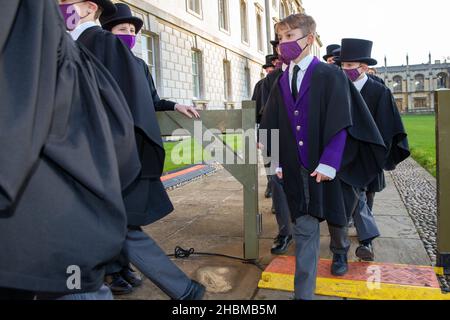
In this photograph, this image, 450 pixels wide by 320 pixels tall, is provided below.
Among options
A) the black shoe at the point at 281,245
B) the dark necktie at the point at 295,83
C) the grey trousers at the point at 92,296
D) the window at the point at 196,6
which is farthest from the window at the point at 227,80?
the grey trousers at the point at 92,296

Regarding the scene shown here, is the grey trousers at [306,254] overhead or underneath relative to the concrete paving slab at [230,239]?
overhead

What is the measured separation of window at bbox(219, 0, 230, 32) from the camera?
22609mm

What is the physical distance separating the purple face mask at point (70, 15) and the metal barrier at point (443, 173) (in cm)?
258

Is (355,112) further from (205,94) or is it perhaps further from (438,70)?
(438,70)

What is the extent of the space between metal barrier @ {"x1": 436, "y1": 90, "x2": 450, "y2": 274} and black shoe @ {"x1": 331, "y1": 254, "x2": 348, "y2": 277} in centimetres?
74

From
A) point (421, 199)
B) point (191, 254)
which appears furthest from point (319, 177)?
point (421, 199)

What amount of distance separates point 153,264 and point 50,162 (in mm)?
1246

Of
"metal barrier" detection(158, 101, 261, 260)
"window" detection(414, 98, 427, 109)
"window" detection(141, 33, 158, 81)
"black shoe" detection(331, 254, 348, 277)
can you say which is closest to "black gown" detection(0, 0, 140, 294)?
"metal barrier" detection(158, 101, 261, 260)

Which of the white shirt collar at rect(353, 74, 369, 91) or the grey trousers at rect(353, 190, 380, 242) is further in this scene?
the white shirt collar at rect(353, 74, 369, 91)

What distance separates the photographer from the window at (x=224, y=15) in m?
22.6

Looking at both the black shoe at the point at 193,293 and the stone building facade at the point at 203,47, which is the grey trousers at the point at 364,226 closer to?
the black shoe at the point at 193,293

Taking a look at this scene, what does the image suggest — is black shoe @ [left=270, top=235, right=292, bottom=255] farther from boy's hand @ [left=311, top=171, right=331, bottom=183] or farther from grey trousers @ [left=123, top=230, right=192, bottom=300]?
grey trousers @ [left=123, top=230, right=192, bottom=300]

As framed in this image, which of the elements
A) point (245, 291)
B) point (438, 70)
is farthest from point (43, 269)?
point (438, 70)
